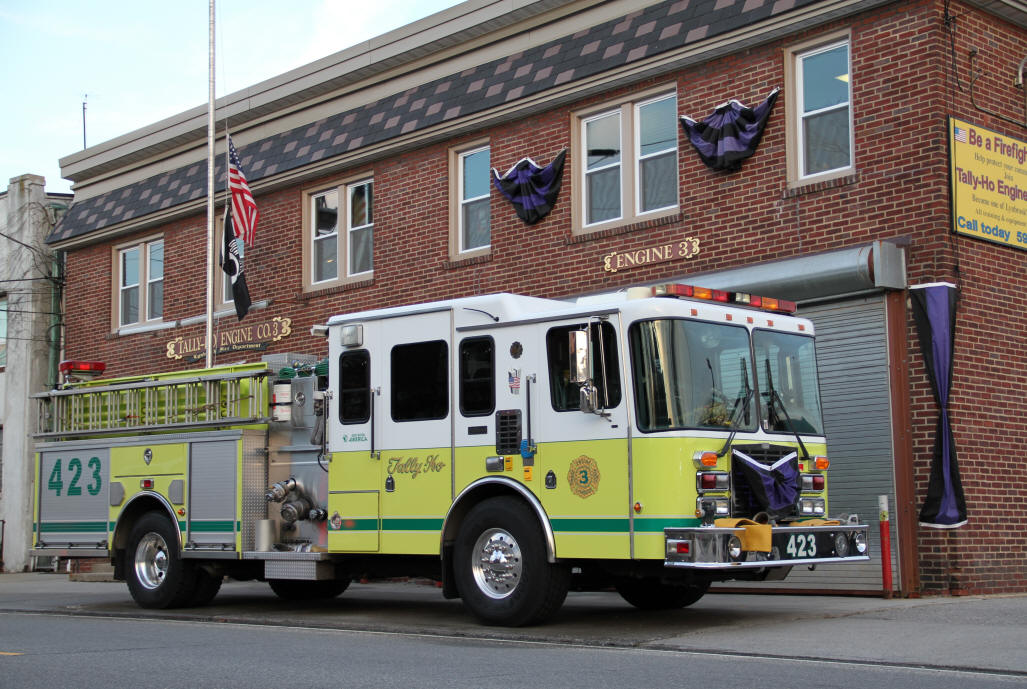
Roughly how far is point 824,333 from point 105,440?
314 inches

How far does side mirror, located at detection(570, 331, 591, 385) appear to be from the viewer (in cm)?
991

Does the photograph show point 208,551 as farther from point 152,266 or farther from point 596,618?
point 152,266

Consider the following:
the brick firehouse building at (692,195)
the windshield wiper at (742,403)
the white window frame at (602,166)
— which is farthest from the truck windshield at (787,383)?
the white window frame at (602,166)

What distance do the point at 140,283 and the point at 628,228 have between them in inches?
438

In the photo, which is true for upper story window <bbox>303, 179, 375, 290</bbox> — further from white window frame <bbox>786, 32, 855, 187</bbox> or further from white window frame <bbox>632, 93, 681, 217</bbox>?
white window frame <bbox>786, 32, 855, 187</bbox>

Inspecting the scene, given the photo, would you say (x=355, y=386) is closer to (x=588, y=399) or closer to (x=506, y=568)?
(x=506, y=568)

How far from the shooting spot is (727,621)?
1091 cm

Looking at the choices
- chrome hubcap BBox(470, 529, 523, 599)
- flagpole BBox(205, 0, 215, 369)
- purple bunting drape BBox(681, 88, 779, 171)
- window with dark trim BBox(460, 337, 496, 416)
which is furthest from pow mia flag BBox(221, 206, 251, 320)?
chrome hubcap BBox(470, 529, 523, 599)

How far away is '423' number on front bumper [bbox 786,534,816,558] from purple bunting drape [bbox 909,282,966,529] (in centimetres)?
303

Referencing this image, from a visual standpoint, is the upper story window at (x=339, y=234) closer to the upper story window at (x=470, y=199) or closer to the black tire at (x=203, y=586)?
the upper story window at (x=470, y=199)

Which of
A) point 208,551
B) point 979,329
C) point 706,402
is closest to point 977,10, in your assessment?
point 979,329

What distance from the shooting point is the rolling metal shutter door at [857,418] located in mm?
13305

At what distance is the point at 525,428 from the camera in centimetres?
1062

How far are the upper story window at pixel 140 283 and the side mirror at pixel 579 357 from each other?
579 inches
